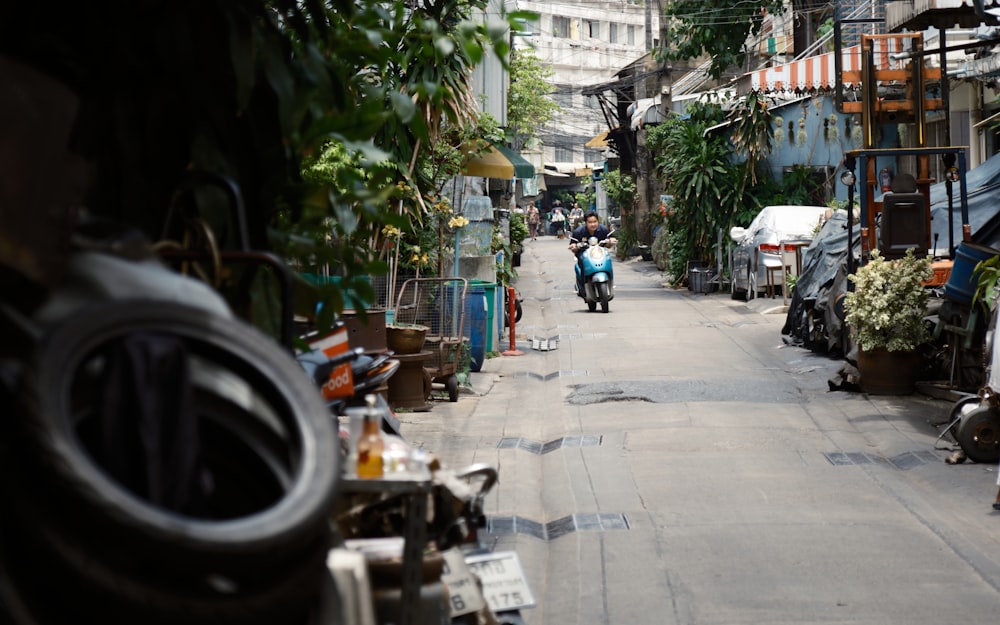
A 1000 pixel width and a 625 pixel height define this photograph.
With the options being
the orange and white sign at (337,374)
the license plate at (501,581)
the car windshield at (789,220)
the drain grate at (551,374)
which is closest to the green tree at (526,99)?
the car windshield at (789,220)

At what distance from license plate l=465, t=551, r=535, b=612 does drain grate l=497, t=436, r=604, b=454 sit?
605cm

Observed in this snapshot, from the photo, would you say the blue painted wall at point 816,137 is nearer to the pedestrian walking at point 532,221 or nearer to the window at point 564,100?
the pedestrian walking at point 532,221

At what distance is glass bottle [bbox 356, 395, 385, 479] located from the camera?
358 cm

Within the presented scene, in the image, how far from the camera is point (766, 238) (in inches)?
985

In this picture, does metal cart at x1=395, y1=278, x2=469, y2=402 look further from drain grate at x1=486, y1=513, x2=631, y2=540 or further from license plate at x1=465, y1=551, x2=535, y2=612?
license plate at x1=465, y1=551, x2=535, y2=612

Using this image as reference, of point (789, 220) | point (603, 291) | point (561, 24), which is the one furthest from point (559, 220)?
point (603, 291)

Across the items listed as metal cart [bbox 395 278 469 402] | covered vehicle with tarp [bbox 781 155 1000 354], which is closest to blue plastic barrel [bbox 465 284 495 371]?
metal cart [bbox 395 278 469 402]

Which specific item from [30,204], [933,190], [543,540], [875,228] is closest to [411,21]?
[30,204]

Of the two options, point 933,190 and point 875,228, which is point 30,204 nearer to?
point 875,228

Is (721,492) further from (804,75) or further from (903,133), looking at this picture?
(903,133)

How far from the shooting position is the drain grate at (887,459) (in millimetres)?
10180

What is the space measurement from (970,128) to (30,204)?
72.1 feet

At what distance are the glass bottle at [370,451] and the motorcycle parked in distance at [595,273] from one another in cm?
2014

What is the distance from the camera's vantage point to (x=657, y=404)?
13.1 metres
